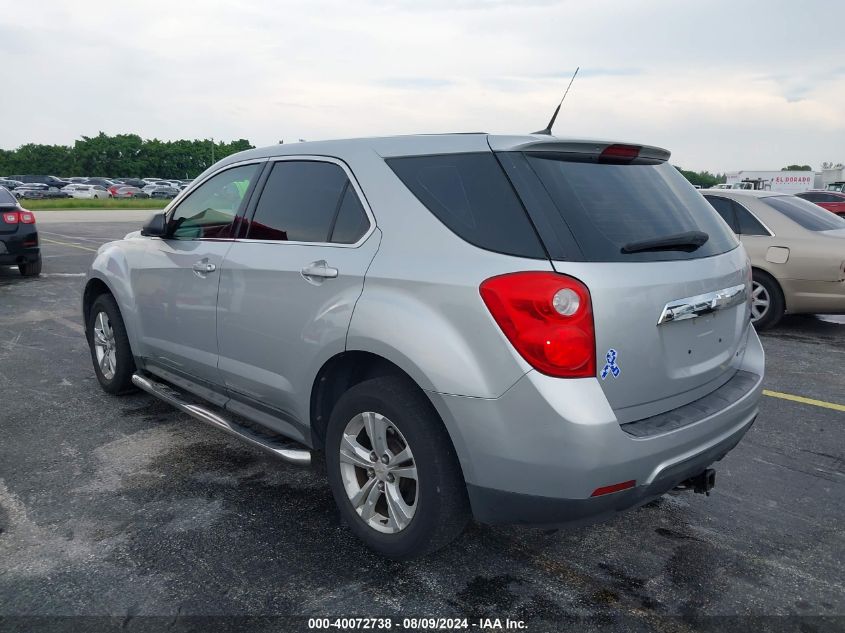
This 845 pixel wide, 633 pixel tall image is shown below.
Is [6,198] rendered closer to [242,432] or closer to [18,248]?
[18,248]

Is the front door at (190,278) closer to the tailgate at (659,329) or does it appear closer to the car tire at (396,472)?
the car tire at (396,472)

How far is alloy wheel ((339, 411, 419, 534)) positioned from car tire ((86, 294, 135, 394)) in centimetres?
248

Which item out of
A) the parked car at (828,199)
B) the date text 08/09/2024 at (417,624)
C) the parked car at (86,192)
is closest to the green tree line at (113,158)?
the parked car at (86,192)

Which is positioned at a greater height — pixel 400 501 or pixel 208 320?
pixel 208 320

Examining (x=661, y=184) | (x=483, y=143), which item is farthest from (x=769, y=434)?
(x=483, y=143)

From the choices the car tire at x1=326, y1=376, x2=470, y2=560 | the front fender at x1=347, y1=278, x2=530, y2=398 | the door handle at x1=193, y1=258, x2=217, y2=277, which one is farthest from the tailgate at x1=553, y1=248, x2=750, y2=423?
the door handle at x1=193, y1=258, x2=217, y2=277

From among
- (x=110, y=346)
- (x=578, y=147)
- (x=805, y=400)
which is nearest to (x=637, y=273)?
(x=578, y=147)

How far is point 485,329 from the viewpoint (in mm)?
2420

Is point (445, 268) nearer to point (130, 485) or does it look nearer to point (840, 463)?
point (130, 485)

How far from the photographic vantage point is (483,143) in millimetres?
2760

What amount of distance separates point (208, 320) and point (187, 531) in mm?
1133

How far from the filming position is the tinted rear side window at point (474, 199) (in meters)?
2.51

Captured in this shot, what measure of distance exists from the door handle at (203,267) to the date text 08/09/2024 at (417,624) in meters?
1.94

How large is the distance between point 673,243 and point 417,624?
1.74 metres
